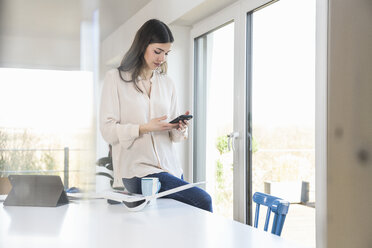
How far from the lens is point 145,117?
84 centimetres

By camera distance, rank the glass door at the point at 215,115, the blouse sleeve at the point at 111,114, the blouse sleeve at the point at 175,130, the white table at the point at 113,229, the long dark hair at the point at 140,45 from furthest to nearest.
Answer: the glass door at the point at 215,115 < the blouse sleeve at the point at 175,130 < the long dark hair at the point at 140,45 < the blouse sleeve at the point at 111,114 < the white table at the point at 113,229

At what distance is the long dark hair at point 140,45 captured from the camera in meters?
0.80

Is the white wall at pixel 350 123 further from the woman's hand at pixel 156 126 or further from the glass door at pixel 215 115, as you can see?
the glass door at pixel 215 115

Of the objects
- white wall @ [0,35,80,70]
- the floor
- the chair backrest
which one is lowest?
the floor

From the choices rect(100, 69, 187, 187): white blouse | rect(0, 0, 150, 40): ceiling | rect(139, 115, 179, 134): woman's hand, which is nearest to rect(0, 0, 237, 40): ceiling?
rect(0, 0, 150, 40): ceiling

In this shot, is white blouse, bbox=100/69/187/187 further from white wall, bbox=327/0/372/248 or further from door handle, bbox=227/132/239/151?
door handle, bbox=227/132/239/151

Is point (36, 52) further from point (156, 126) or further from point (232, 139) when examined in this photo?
point (232, 139)

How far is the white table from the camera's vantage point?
1.73 ft

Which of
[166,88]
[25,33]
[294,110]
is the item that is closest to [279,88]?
[294,110]

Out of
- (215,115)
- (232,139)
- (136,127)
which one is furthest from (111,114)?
(232,139)

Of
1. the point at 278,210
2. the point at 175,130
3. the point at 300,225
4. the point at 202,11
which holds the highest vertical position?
the point at 202,11

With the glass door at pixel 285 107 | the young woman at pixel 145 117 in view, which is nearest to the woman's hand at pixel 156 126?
the young woman at pixel 145 117

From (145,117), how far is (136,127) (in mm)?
49

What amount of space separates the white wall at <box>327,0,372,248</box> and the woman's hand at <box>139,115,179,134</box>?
1.26ft
